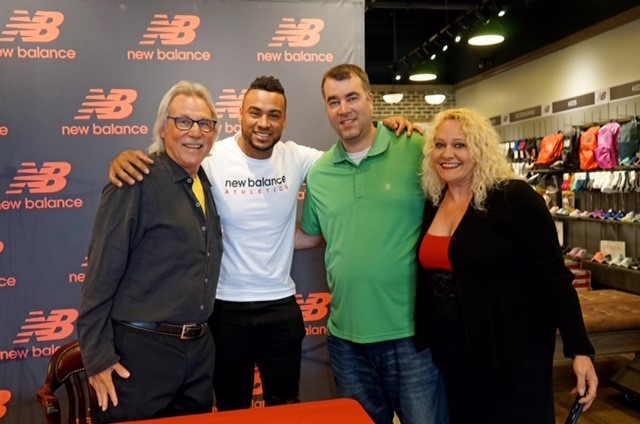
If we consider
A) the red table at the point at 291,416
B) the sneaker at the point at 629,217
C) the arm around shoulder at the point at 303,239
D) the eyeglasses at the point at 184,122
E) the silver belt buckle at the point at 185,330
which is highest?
the eyeglasses at the point at 184,122

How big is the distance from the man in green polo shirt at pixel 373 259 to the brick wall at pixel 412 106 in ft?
32.1

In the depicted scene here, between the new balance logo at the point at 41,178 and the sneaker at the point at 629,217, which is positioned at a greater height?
the new balance logo at the point at 41,178

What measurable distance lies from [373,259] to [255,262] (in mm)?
570

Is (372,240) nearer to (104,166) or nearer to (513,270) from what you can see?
(513,270)

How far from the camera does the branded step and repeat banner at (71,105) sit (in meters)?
3.16

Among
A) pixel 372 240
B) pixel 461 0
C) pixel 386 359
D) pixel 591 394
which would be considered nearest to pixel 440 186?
pixel 372 240

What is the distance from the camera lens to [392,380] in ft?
7.70

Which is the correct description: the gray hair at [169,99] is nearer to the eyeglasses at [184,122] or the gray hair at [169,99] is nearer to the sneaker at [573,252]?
the eyeglasses at [184,122]

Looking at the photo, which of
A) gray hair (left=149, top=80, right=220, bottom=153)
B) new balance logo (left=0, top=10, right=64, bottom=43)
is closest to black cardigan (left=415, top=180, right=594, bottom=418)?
gray hair (left=149, top=80, right=220, bottom=153)

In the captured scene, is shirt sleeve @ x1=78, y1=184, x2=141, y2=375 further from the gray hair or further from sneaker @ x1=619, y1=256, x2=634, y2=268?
sneaker @ x1=619, y1=256, x2=634, y2=268

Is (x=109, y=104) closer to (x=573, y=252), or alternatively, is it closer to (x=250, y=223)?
(x=250, y=223)

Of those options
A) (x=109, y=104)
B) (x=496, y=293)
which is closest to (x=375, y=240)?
(x=496, y=293)

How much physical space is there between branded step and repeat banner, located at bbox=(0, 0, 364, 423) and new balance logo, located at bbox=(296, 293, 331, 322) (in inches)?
45.2

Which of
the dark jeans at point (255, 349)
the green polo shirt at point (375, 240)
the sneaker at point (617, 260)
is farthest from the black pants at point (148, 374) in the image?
the sneaker at point (617, 260)
